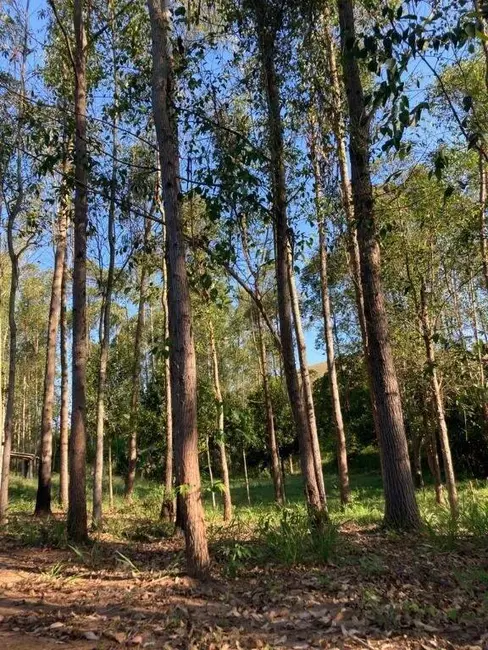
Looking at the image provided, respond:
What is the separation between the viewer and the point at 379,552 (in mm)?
6562

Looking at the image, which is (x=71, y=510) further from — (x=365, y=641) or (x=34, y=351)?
(x=34, y=351)

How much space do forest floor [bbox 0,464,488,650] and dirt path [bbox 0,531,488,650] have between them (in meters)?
0.01

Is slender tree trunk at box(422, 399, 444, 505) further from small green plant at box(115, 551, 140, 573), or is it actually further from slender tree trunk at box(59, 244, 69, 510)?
small green plant at box(115, 551, 140, 573)

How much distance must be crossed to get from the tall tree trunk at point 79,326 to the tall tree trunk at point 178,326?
1.77m

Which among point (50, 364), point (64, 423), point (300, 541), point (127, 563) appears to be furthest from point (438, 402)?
point (64, 423)

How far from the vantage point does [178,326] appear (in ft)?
18.8

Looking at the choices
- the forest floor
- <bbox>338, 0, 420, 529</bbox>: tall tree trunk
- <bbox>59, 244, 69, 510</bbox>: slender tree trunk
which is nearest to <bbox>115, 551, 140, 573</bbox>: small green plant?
the forest floor

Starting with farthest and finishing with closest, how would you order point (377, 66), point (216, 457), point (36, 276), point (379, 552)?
1. point (216, 457)
2. point (36, 276)
3. point (379, 552)
4. point (377, 66)

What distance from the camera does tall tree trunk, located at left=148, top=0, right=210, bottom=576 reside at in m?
5.49

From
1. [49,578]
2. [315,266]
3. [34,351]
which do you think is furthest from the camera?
[34,351]

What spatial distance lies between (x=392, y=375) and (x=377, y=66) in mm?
5504

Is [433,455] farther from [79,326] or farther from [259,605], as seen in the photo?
[259,605]

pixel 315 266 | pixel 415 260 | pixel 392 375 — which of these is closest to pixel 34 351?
pixel 315 266

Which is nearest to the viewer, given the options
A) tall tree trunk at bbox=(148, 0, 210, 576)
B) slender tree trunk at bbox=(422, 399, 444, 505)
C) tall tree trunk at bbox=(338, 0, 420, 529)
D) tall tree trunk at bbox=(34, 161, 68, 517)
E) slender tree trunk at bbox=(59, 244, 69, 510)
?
tall tree trunk at bbox=(148, 0, 210, 576)
